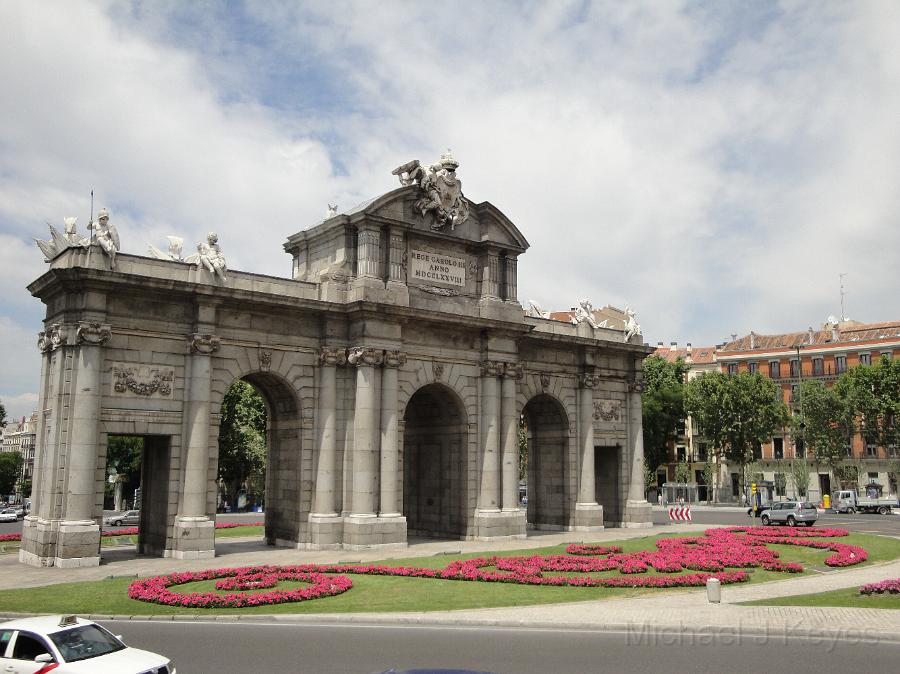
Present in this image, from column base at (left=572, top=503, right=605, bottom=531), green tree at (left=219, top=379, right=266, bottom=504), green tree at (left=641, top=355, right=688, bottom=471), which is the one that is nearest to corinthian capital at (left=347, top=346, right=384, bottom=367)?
column base at (left=572, top=503, right=605, bottom=531)

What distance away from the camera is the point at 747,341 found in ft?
347

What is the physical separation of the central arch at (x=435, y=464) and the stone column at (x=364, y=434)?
446cm

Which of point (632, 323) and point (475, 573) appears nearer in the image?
point (475, 573)

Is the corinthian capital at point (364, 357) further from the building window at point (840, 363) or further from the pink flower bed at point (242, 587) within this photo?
Answer: the building window at point (840, 363)

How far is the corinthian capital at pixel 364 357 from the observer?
119 feet

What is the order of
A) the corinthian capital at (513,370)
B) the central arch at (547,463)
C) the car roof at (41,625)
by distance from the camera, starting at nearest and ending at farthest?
1. the car roof at (41,625)
2. the corinthian capital at (513,370)
3. the central arch at (547,463)

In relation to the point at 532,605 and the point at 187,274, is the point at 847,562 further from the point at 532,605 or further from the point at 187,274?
the point at 187,274

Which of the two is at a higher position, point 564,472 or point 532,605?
point 564,472

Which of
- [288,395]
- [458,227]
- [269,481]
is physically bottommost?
[269,481]

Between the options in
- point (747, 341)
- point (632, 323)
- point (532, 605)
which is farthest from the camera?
point (747, 341)

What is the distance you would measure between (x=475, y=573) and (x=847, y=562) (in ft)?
46.2

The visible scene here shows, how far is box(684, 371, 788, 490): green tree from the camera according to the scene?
3369 inches

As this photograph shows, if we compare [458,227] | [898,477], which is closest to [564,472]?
[458,227]

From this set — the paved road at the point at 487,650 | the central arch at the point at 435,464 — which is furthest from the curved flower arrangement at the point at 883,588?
the central arch at the point at 435,464
